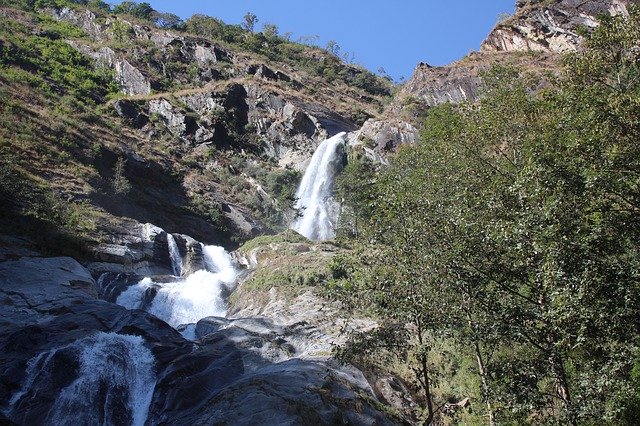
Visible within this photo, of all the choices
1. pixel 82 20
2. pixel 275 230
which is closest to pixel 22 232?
pixel 275 230

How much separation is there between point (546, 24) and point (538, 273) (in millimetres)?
64988

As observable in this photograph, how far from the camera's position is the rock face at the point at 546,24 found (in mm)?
60219

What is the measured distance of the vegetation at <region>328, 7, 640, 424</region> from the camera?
9219 mm

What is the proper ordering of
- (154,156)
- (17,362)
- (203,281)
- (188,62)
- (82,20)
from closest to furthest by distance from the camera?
(17,362), (203,281), (154,156), (188,62), (82,20)

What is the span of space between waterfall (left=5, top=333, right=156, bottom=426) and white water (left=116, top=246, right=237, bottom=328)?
11052 mm

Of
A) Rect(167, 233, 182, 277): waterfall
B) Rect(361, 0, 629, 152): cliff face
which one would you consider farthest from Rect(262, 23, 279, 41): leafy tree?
Rect(167, 233, 182, 277): waterfall

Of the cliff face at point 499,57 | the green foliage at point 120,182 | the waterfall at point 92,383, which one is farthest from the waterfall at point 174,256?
the cliff face at point 499,57

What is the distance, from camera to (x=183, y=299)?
3039 cm

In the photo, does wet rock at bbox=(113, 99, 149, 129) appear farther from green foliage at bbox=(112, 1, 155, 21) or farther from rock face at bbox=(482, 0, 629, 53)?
rock face at bbox=(482, 0, 629, 53)

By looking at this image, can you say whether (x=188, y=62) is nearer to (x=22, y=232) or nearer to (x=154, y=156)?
(x=154, y=156)

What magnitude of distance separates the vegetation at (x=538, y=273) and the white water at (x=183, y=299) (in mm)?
19218

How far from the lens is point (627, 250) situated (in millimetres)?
10500

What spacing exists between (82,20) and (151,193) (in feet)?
190

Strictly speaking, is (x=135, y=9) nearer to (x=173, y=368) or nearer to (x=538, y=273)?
(x=173, y=368)
